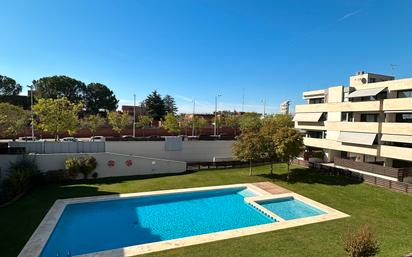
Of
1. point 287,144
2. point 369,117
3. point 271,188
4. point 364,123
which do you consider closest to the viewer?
point 271,188

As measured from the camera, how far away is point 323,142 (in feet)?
126

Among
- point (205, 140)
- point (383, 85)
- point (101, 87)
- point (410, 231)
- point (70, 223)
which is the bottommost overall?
point (70, 223)

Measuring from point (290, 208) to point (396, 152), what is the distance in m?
15.0

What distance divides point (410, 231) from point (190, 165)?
998 inches

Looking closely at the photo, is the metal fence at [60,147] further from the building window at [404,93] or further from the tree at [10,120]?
the building window at [404,93]

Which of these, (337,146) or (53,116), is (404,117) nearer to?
(337,146)

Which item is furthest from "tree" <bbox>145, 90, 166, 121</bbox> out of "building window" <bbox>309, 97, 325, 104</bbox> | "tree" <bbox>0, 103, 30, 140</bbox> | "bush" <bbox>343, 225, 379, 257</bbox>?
"bush" <bbox>343, 225, 379, 257</bbox>

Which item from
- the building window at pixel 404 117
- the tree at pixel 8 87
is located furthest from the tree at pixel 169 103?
the building window at pixel 404 117

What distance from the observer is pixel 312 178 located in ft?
100

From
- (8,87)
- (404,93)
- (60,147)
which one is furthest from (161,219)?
(8,87)

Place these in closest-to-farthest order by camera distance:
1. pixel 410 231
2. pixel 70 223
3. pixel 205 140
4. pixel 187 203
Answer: pixel 410 231 → pixel 70 223 → pixel 187 203 → pixel 205 140

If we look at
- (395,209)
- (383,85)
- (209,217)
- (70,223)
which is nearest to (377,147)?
(383,85)

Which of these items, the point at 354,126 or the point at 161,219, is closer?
the point at 161,219

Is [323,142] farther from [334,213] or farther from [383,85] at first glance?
[334,213]
